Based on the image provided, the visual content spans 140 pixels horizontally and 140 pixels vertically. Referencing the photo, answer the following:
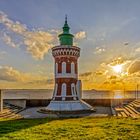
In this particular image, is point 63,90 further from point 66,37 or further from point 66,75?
point 66,37

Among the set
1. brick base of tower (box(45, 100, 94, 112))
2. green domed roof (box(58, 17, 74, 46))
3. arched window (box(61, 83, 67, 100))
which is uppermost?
green domed roof (box(58, 17, 74, 46))

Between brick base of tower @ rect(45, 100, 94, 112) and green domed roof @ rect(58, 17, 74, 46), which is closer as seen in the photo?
brick base of tower @ rect(45, 100, 94, 112)

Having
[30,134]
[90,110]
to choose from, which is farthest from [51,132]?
[90,110]

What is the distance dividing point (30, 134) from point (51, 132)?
2.86 ft

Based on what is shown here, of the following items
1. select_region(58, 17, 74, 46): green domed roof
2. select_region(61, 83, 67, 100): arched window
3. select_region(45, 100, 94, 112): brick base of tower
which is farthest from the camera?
A: select_region(58, 17, 74, 46): green domed roof

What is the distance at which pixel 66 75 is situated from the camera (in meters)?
24.4

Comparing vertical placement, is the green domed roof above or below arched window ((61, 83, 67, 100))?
above

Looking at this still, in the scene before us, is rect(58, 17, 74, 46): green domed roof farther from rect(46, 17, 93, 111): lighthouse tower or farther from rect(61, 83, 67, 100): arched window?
rect(61, 83, 67, 100): arched window

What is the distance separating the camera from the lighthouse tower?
24.0m

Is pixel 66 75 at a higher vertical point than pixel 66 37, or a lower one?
lower

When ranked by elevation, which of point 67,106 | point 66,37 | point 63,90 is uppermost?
point 66,37

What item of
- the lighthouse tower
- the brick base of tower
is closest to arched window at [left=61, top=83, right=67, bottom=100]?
the lighthouse tower

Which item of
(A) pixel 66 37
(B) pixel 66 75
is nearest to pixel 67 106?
(B) pixel 66 75

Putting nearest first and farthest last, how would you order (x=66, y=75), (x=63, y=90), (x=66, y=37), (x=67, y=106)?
1. (x=67, y=106)
2. (x=63, y=90)
3. (x=66, y=75)
4. (x=66, y=37)
